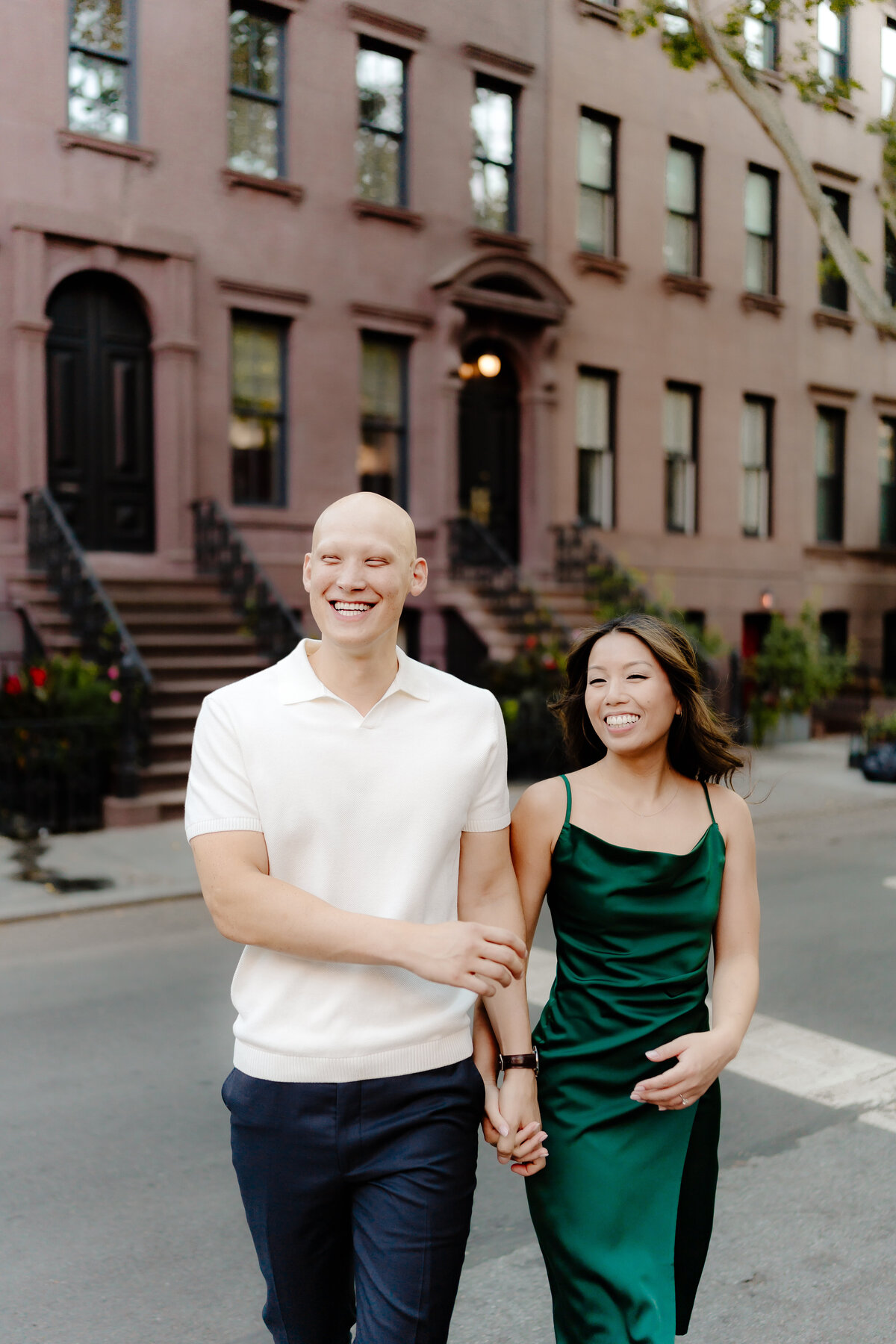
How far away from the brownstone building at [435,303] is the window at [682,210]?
0.19 ft

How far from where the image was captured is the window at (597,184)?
18109 mm

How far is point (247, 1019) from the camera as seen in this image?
2.19 meters

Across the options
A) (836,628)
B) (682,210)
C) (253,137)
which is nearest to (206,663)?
(253,137)

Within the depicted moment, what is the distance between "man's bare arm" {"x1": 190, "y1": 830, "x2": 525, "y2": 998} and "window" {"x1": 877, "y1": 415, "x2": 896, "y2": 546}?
22669 millimetres

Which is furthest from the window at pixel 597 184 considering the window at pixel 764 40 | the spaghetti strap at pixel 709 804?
the spaghetti strap at pixel 709 804

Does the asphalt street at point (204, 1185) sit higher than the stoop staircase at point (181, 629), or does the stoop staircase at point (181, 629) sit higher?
the stoop staircase at point (181, 629)

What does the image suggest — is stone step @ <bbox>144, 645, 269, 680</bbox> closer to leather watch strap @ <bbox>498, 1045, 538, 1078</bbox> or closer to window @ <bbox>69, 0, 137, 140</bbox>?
window @ <bbox>69, 0, 137, 140</bbox>

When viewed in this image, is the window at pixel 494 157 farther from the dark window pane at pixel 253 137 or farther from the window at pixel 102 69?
the window at pixel 102 69

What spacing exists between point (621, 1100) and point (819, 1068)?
3352 millimetres

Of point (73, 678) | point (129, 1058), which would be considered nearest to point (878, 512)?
point (73, 678)

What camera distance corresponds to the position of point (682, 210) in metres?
19.5

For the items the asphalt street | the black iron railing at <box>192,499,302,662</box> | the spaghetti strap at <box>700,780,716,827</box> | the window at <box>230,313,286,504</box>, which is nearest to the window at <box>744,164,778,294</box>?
the window at <box>230,313,286,504</box>

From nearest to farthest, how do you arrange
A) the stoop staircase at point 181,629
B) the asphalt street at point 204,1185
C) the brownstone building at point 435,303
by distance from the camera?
the asphalt street at point 204,1185 < the stoop staircase at point 181,629 < the brownstone building at point 435,303

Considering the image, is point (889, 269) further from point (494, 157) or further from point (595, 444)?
point (494, 157)
